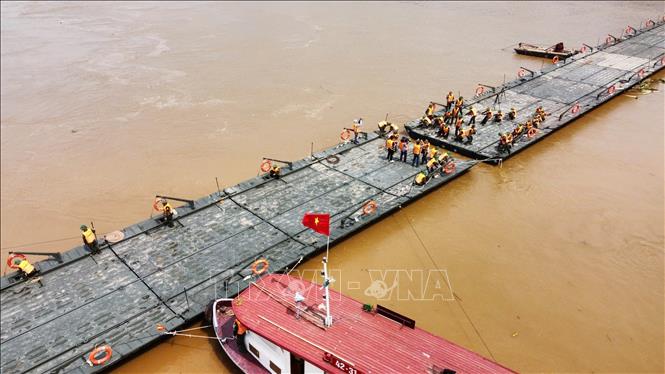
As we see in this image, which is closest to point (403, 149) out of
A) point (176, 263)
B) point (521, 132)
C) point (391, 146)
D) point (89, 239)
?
point (391, 146)

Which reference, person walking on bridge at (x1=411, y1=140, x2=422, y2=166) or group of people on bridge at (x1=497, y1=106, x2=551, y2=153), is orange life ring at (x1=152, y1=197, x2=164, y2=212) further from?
group of people on bridge at (x1=497, y1=106, x2=551, y2=153)

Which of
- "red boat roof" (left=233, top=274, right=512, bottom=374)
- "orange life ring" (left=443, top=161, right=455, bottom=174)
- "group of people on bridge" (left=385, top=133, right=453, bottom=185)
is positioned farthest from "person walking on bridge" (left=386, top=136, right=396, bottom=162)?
"red boat roof" (left=233, top=274, right=512, bottom=374)

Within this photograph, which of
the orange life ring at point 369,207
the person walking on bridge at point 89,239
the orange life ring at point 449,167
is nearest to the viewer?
the person walking on bridge at point 89,239

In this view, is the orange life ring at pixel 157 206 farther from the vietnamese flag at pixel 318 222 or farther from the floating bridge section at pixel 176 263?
the vietnamese flag at pixel 318 222

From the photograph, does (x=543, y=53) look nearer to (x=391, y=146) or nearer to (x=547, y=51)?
(x=547, y=51)

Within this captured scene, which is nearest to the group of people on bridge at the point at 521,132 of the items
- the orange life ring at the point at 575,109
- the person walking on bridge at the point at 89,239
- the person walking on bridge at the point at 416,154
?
the orange life ring at the point at 575,109

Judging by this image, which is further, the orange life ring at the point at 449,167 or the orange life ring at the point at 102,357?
the orange life ring at the point at 449,167
